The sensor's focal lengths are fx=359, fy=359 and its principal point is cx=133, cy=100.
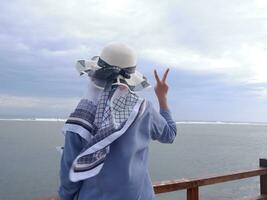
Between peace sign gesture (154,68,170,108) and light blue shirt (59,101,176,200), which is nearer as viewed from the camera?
light blue shirt (59,101,176,200)

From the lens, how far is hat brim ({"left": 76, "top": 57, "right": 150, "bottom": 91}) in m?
1.66

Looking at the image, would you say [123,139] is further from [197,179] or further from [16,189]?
[16,189]

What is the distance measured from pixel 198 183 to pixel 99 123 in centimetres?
183

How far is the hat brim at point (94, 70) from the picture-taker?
1663 mm

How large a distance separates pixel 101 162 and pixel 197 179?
1.80m

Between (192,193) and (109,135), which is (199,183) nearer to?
(192,193)

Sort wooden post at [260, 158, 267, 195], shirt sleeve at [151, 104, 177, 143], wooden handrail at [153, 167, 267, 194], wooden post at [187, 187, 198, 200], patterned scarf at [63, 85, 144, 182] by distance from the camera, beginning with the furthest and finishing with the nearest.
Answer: wooden post at [260, 158, 267, 195] < wooden post at [187, 187, 198, 200] < wooden handrail at [153, 167, 267, 194] < shirt sleeve at [151, 104, 177, 143] < patterned scarf at [63, 85, 144, 182]

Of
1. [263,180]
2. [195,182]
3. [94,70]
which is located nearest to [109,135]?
[94,70]

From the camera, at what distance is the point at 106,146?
150cm

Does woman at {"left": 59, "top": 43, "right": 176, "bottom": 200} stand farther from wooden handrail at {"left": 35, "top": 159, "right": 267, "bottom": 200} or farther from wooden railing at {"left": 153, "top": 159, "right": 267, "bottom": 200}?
wooden railing at {"left": 153, "top": 159, "right": 267, "bottom": 200}

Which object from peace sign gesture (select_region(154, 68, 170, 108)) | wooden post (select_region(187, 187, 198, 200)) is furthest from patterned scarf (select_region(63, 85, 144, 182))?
wooden post (select_region(187, 187, 198, 200))

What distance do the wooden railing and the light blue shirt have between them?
3.59 feet

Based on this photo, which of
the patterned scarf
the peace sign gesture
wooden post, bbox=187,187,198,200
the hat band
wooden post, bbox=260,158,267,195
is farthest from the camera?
wooden post, bbox=260,158,267,195

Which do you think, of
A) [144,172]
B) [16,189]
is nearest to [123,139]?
[144,172]
